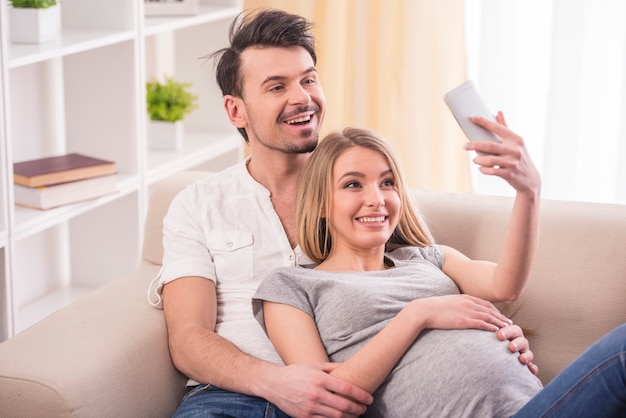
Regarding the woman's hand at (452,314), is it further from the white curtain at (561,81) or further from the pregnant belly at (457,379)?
the white curtain at (561,81)

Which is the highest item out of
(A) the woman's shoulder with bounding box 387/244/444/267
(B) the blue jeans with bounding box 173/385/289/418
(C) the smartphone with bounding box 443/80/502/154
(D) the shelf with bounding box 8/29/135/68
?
(D) the shelf with bounding box 8/29/135/68

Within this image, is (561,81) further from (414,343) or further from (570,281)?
(414,343)

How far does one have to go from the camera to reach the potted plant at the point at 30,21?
247 centimetres

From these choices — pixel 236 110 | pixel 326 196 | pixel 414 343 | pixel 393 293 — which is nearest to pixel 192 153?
pixel 236 110

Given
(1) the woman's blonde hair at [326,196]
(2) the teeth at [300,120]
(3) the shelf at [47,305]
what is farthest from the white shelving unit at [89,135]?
(1) the woman's blonde hair at [326,196]

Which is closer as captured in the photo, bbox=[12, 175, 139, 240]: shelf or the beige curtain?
bbox=[12, 175, 139, 240]: shelf

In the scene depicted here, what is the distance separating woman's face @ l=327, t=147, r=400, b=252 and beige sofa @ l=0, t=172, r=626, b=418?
9.3 inches

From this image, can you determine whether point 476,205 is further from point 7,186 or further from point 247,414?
point 7,186

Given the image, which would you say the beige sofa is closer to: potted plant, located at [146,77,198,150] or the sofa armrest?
the sofa armrest

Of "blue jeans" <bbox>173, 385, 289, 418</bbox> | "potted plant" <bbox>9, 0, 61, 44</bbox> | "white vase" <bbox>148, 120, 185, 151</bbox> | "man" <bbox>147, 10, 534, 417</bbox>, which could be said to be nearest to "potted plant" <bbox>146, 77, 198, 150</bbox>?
"white vase" <bbox>148, 120, 185, 151</bbox>

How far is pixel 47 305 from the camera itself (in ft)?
9.29

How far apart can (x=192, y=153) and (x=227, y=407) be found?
1.54 meters

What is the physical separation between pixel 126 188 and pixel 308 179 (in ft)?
3.24

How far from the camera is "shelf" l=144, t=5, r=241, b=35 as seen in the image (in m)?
2.94
